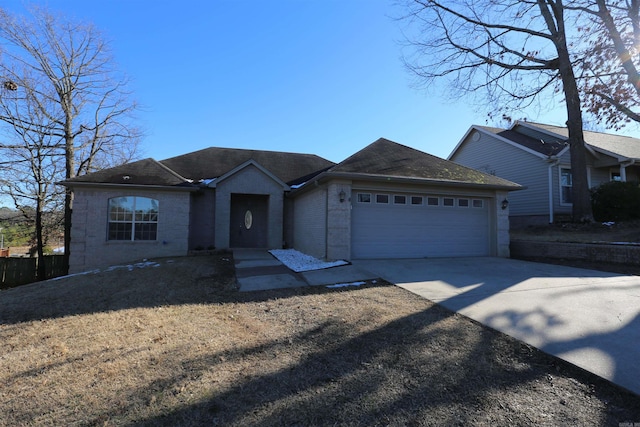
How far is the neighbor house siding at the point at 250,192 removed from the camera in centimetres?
1395

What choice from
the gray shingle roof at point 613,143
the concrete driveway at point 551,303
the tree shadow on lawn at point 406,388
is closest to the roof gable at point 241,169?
the concrete driveway at point 551,303

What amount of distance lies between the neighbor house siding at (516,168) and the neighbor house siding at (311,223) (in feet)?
39.1

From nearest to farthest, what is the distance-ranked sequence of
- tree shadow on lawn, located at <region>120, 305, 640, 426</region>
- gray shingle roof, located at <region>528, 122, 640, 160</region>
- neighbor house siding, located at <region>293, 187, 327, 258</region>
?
tree shadow on lawn, located at <region>120, 305, 640, 426</region>, neighbor house siding, located at <region>293, 187, 327, 258</region>, gray shingle roof, located at <region>528, 122, 640, 160</region>

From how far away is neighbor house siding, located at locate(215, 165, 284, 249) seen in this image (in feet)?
45.8

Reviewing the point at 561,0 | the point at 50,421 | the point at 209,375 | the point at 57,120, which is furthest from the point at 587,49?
the point at 57,120

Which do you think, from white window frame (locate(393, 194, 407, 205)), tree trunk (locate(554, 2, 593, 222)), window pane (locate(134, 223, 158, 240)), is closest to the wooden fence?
window pane (locate(134, 223, 158, 240))

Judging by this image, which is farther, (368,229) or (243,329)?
(368,229)

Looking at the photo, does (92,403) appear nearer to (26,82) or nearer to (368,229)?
(368,229)

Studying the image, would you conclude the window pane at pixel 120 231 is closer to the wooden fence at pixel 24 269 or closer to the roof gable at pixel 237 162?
the roof gable at pixel 237 162

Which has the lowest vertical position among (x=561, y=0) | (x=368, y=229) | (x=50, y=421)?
(x=50, y=421)

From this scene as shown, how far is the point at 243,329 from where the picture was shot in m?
4.55

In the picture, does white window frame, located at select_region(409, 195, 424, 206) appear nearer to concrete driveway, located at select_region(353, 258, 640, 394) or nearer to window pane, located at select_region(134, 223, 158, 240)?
concrete driveway, located at select_region(353, 258, 640, 394)

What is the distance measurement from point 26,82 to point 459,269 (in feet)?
70.9

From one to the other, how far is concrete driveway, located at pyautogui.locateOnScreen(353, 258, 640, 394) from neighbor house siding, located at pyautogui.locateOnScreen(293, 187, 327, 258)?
1712 mm
